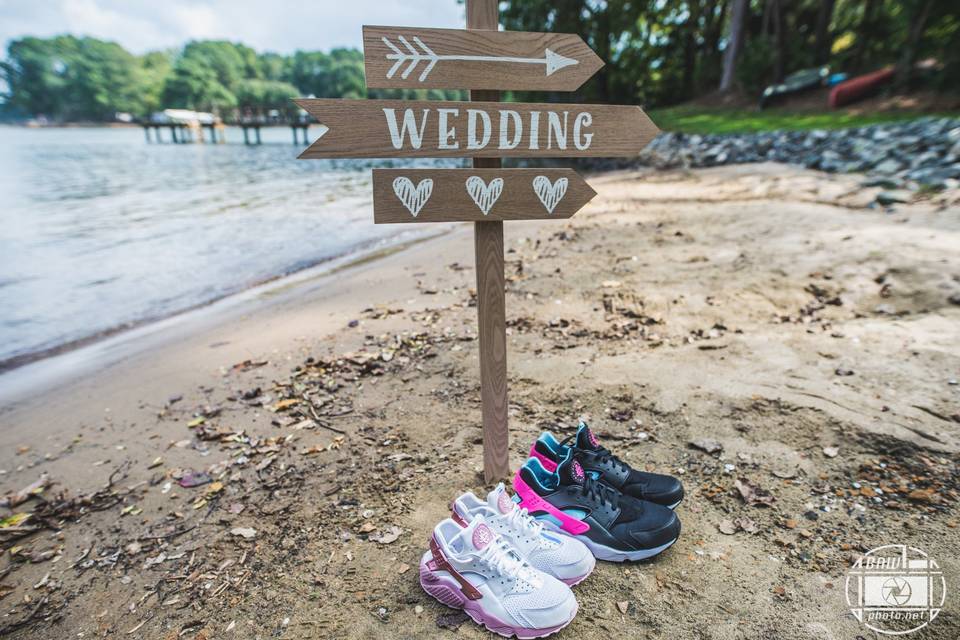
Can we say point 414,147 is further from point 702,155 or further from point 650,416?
point 702,155

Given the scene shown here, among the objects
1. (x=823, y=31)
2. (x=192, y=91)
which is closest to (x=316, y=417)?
(x=823, y=31)

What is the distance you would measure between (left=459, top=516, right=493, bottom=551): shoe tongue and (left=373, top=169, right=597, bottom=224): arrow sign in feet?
4.28

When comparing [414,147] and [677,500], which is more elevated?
[414,147]

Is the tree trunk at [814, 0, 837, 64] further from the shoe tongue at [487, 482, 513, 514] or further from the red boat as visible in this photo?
the shoe tongue at [487, 482, 513, 514]

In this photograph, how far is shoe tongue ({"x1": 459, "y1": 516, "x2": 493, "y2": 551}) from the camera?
6.36 ft

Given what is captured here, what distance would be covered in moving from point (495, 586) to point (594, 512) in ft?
1.96

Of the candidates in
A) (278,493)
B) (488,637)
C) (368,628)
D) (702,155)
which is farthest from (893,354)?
(702,155)

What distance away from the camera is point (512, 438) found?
3.20m

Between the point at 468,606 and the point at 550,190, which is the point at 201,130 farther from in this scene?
the point at 468,606

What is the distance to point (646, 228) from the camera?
26.2 feet

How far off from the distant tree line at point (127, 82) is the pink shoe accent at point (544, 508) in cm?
11471

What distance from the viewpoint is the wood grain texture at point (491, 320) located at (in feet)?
7.36

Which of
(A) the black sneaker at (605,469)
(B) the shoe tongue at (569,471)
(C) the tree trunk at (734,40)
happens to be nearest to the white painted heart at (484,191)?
(A) the black sneaker at (605,469)

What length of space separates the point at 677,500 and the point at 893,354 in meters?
2.52
